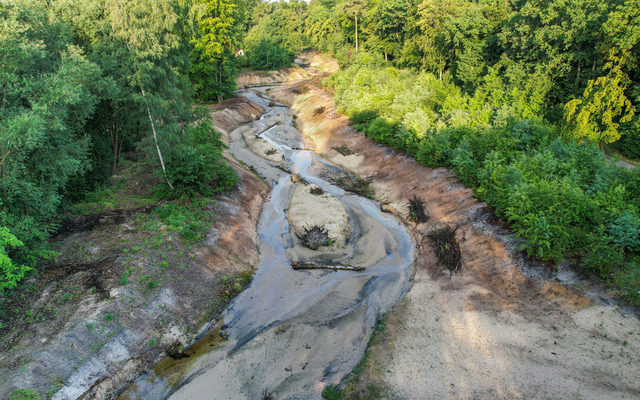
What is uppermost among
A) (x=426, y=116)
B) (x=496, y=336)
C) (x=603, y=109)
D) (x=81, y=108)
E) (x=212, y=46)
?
(x=212, y=46)

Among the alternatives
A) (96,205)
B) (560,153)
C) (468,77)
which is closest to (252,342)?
(96,205)

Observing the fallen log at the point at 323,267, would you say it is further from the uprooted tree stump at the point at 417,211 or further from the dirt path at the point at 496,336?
the uprooted tree stump at the point at 417,211

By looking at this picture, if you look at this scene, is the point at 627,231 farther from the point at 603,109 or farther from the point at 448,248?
the point at 603,109

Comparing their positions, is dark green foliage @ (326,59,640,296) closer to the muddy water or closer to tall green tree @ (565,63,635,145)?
tall green tree @ (565,63,635,145)

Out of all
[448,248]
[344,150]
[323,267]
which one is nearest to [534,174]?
[448,248]

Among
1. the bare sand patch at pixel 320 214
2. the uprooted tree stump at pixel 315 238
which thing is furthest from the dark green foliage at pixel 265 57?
the uprooted tree stump at pixel 315 238

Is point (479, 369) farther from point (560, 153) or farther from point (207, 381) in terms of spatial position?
point (560, 153)

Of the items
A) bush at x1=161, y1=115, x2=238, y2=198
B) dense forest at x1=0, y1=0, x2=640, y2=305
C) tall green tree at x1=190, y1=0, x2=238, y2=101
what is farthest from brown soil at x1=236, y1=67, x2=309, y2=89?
bush at x1=161, y1=115, x2=238, y2=198
